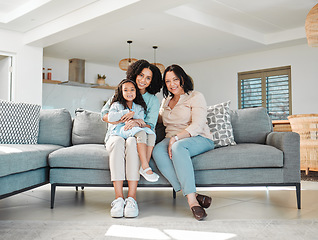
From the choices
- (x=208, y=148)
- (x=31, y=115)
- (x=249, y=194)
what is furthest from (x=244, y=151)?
(x=31, y=115)

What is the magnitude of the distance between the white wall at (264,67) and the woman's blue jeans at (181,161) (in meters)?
5.53

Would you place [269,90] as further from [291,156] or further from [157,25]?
[291,156]

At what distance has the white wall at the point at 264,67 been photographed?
7.12m

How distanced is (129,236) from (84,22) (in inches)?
161

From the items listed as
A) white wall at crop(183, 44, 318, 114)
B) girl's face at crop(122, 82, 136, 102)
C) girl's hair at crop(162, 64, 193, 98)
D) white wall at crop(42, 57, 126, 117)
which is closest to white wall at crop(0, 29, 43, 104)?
white wall at crop(42, 57, 126, 117)

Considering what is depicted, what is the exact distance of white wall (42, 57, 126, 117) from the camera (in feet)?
26.4

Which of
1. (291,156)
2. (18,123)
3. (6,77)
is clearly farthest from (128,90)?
(6,77)

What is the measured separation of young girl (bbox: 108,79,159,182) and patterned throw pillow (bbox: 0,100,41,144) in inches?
31.9

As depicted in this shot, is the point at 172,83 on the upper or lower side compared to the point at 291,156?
upper

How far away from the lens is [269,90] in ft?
25.7

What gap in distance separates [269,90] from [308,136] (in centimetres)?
409

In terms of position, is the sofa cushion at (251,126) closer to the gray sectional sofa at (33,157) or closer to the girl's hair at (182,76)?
the girl's hair at (182,76)

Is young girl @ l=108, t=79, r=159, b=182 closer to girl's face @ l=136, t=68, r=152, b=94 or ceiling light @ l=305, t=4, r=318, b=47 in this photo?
girl's face @ l=136, t=68, r=152, b=94

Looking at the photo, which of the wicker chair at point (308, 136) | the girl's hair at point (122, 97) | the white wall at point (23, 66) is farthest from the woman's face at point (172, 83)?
the white wall at point (23, 66)
